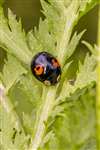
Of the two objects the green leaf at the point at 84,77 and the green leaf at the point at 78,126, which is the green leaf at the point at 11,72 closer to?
the green leaf at the point at 84,77

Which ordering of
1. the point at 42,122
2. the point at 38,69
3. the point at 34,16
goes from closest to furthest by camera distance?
the point at 42,122 → the point at 38,69 → the point at 34,16

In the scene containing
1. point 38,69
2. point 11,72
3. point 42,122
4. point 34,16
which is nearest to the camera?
point 42,122

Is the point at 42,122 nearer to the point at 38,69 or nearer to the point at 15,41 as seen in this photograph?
the point at 15,41

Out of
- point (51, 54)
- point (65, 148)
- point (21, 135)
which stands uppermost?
point (51, 54)

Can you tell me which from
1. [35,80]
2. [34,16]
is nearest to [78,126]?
[35,80]

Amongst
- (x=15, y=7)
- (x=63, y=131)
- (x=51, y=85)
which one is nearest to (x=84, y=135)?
(x=63, y=131)

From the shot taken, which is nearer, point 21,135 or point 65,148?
point 21,135

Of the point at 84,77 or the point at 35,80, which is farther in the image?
the point at 35,80

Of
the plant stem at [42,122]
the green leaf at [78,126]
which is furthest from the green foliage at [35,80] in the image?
the green leaf at [78,126]

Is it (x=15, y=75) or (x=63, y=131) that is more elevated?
(x=15, y=75)

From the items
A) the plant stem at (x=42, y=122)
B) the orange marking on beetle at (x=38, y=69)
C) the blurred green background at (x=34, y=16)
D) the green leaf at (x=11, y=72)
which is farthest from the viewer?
the blurred green background at (x=34, y=16)

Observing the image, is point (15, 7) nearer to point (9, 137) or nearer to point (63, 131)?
point (63, 131)
